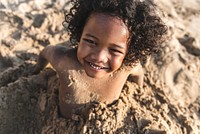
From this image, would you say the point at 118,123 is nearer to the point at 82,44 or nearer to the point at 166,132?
the point at 166,132

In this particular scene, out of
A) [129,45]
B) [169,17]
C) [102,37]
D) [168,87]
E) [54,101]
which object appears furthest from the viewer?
[169,17]

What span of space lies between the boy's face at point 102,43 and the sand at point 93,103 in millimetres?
278

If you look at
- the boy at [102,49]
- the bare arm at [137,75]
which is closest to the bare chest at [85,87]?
the boy at [102,49]

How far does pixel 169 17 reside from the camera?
3.27 meters

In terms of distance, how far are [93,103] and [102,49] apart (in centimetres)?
38

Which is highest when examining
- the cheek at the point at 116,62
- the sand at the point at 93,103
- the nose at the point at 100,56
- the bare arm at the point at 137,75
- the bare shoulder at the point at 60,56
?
the nose at the point at 100,56

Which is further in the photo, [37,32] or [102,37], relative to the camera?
[37,32]

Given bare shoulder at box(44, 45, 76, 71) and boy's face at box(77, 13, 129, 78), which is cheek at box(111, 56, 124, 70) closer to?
boy's face at box(77, 13, 129, 78)

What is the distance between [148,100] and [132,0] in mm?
633

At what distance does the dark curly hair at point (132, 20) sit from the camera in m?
1.96

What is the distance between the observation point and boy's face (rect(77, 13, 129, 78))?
192 cm

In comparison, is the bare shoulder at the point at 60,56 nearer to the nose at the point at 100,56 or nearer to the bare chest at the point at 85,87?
the bare chest at the point at 85,87

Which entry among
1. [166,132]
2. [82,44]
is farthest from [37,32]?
[166,132]

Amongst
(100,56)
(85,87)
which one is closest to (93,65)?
(100,56)
